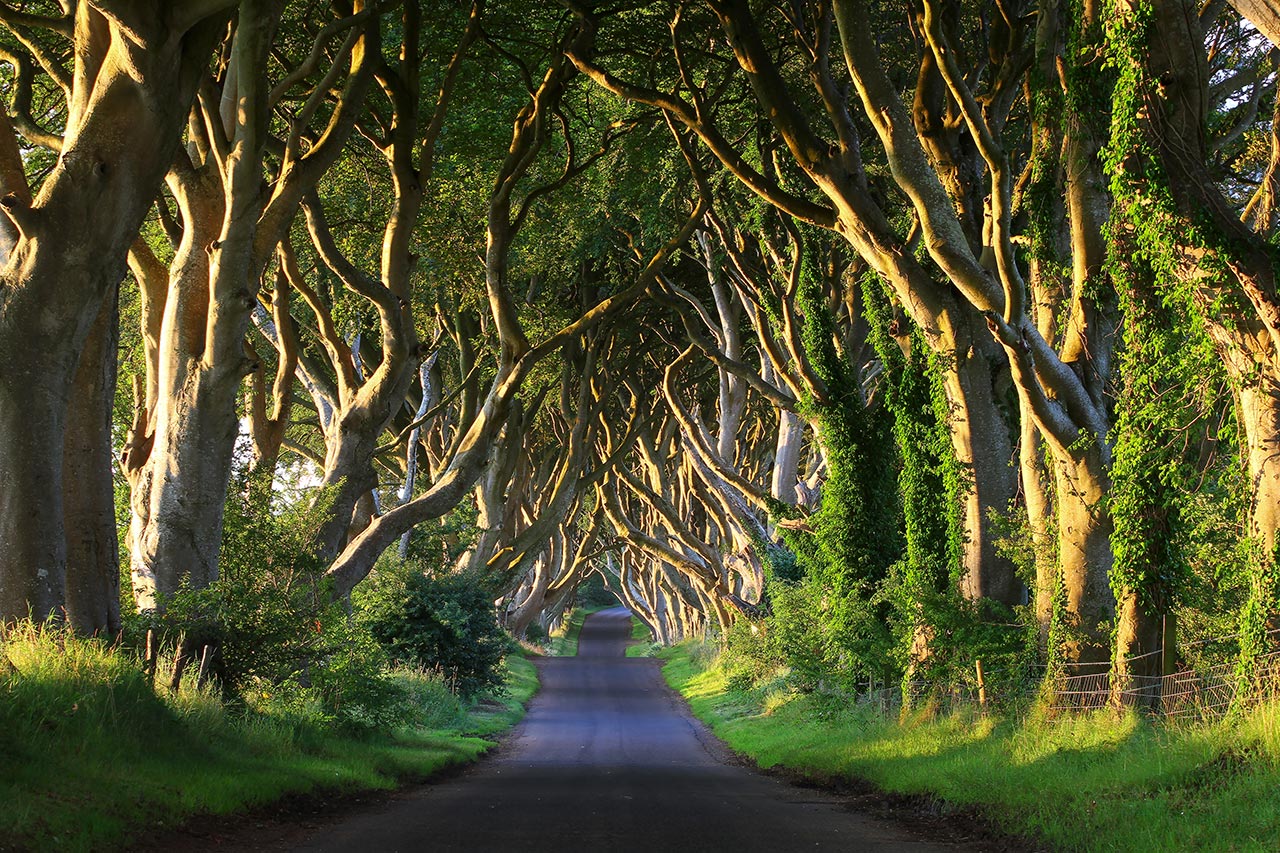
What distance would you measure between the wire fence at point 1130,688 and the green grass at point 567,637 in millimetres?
45281

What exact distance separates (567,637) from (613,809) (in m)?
67.5

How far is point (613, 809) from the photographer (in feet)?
38.7

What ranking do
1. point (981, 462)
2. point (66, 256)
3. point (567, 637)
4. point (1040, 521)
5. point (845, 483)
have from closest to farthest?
point (66, 256)
point (1040, 521)
point (981, 462)
point (845, 483)
point (567, 637)

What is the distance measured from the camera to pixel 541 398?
109 ft

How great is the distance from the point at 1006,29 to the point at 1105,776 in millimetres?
9964

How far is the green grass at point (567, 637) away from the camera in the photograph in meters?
63.9

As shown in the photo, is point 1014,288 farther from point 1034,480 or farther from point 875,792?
point 875,792

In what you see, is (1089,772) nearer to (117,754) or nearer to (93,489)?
(117,754)

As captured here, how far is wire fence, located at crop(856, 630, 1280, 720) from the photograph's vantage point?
9.72m

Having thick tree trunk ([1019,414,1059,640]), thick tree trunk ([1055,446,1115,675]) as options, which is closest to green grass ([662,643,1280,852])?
thick tree trunk ([1055,446,1115,675])

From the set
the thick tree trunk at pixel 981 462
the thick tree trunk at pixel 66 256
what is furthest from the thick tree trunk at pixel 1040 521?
the thick tree trunk at pixel 66 256

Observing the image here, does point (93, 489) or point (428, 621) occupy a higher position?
point (93, 489)

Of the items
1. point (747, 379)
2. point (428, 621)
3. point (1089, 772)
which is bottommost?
point (1089, 772)

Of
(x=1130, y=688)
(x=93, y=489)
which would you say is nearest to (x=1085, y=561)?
(x=1130, y=688)
